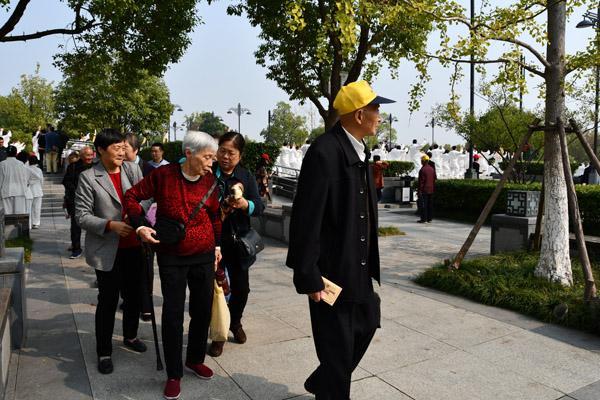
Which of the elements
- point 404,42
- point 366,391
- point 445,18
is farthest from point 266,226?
point 366,391

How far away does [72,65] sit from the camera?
10188 millimetres

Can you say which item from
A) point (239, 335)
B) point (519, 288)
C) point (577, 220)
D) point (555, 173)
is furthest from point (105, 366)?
point (555, 173)

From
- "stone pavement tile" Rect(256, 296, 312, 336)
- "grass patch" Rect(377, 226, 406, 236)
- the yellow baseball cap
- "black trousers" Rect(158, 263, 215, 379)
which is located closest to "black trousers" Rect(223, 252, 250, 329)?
"black trousers" Rect(158, 263, 215, 379)

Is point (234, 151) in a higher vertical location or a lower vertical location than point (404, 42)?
lower

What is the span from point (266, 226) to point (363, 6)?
5.27 meters

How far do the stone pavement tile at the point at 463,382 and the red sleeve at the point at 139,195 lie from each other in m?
2.12

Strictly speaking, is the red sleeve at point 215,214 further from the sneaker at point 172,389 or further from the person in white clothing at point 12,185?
the person in white clothing at point 12,185

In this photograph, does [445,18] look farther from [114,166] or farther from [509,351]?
[114,166]

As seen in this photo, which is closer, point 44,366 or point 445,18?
point 44,366

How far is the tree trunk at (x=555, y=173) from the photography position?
19.8 feet

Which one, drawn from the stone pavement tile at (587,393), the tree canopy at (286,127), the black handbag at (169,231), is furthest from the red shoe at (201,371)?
the tree canopy at (286,127)

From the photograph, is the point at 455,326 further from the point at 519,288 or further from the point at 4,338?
the point at 4,338

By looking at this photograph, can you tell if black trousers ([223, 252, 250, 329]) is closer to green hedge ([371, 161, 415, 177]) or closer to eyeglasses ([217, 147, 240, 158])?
eyeglasses ([217, 147, 240, 158])

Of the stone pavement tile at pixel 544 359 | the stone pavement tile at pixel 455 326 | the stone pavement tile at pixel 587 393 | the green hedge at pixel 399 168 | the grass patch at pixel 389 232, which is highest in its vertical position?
the green hedge at pixel 399 168
